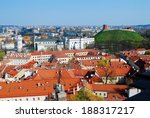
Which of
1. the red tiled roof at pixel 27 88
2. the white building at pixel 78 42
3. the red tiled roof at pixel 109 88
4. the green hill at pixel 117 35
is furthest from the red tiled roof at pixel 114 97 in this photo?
the green hill at pixel 117 35

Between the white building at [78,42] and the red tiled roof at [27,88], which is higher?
the red tiled roof at [27,88]

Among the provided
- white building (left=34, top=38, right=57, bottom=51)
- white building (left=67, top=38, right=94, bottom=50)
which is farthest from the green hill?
white building (left=34, top=38, right=57, bottom=51)

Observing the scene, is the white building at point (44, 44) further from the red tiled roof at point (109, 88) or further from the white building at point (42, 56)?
the red tiled roof at point (109, 88)

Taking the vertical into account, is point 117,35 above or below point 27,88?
below

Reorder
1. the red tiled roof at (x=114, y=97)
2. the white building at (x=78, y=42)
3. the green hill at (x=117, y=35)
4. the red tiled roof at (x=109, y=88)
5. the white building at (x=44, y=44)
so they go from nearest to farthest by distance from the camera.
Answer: the red tiled roof at (x=114, y=97) < the red tiled roof at (x=109, y=88) < the white building at (x=44, y=44) < the white building at (x=78, y=42) < the green hill at (x=117, y=35)

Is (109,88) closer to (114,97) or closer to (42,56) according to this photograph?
(114,97)

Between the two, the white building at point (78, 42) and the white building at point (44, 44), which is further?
the white building at point (78, 42)

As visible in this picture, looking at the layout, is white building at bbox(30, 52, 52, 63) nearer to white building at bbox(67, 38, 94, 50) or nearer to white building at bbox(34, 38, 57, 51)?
white building at bbox(34, 38, 57, 51)

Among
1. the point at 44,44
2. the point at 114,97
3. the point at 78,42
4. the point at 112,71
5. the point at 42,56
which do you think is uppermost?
the point at 114,97

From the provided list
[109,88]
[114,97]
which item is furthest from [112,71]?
[114,97]

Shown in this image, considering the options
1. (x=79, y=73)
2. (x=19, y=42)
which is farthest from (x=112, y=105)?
(x=19, y=42)

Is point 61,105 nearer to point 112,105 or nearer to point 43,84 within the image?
point 112,105
